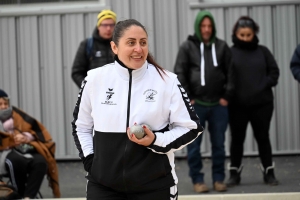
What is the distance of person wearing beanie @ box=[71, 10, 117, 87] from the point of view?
8.80 meters

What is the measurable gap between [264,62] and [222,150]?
1.21 m

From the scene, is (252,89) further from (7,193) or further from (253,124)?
(7,193)

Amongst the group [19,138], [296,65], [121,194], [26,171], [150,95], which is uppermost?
[296,65]

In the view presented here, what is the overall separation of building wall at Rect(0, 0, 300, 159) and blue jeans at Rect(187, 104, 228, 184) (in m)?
2.39

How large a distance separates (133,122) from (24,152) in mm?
4207

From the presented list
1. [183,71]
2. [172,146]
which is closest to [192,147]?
[183,71]

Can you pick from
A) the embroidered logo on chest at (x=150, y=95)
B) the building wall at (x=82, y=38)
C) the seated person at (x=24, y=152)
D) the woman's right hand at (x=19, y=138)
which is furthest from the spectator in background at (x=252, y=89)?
the embroidered logo on chest at (x=150, y=95)

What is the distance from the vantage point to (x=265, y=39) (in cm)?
1123

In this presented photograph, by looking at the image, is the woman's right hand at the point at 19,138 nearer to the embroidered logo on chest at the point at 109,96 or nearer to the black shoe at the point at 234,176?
the black shoe at the point at 234,176

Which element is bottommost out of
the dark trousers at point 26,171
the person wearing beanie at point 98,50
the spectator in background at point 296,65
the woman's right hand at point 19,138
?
the dark trousers at point 26,171

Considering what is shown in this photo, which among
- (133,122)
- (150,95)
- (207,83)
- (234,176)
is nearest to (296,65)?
(207,83)

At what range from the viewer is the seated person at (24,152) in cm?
841

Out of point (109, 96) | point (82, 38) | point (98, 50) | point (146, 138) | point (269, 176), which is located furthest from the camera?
point (82, 38)

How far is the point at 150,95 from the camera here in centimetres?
469
